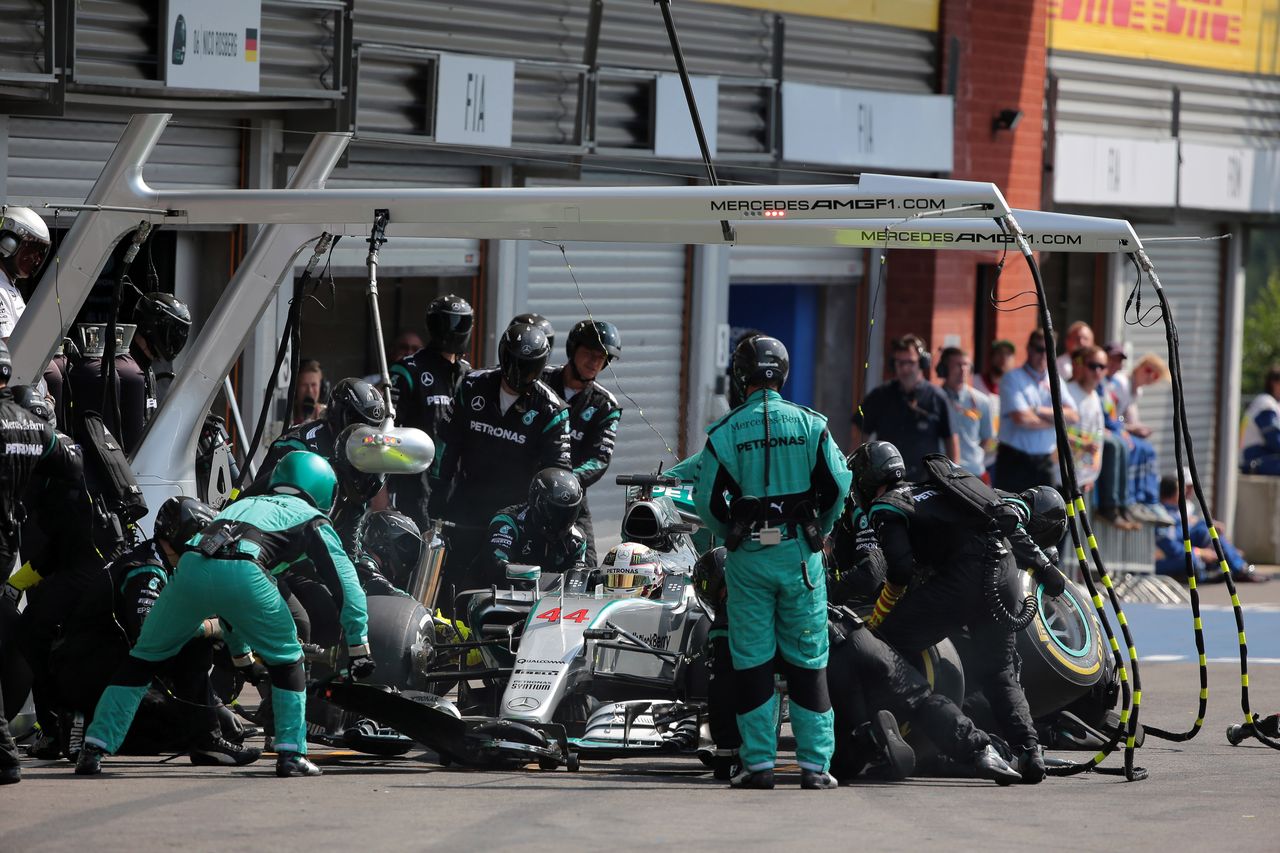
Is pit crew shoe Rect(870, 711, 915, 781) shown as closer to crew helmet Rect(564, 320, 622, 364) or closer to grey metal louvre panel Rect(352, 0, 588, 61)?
crew helmet Rect(564, 320, 622, 364)

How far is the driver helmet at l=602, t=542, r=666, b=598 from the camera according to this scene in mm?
9125

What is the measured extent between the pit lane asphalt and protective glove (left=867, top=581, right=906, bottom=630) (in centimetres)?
73

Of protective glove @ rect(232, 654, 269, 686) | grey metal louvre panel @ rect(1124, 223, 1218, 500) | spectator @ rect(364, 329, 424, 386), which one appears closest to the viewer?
protective glove @ rect(232, 654, 269, 686)

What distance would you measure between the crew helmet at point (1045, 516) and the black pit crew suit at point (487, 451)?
2.38m

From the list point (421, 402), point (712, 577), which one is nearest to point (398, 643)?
point (712, 577)

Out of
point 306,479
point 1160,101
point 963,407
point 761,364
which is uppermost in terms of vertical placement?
point 1160,101

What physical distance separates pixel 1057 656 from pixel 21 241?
16.9 feet

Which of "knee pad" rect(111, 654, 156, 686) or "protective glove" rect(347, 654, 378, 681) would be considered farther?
"protective glove" rect(347, 654, 378, 681)

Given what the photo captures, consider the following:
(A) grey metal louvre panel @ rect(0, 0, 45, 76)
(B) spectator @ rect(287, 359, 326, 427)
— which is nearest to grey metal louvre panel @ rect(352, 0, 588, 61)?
(B) spectator @ rect(287, 359, 326, 427)

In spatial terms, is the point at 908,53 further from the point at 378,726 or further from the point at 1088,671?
the point at 378,726

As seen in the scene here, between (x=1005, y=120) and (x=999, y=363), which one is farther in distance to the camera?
(x=1005, y=120)

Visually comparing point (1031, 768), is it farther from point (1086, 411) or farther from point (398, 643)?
point (1086, 411)

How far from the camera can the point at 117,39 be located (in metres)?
11.4

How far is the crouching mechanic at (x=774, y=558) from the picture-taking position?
7.88 m
